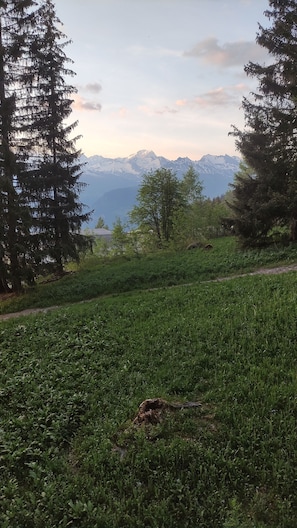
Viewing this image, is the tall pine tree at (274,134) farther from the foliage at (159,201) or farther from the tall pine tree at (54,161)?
the foliage at (159,201)

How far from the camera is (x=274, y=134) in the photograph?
16.4 m

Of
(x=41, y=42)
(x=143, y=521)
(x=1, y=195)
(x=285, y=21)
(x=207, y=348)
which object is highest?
(x=41, y=42)

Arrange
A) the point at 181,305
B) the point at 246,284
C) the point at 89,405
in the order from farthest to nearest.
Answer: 1. the point at 246,284
2. the point at 181,305
3. the point at 89,405

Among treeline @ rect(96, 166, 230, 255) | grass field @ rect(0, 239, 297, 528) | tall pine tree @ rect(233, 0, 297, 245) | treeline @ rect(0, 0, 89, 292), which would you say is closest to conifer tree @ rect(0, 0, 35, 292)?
treeline @ rect(0, 0, 89, 292)

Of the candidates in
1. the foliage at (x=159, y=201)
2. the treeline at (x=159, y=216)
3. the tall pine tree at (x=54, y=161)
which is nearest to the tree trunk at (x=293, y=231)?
the tall pine tree at (x=54, y=161)

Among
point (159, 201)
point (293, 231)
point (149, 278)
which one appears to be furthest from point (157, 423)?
point (159, 201)

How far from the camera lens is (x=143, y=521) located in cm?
333

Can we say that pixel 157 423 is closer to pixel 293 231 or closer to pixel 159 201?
pixel 293 231

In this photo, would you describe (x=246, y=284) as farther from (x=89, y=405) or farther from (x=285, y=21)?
(x=285, y=21)

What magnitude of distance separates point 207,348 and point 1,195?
10.8 m

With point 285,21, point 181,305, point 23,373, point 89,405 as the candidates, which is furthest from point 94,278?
point 285,21

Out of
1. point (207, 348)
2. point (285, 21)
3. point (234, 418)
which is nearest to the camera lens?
point (234, 418)

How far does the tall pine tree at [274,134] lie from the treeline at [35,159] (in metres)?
9.57

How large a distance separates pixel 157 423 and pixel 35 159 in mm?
18376
